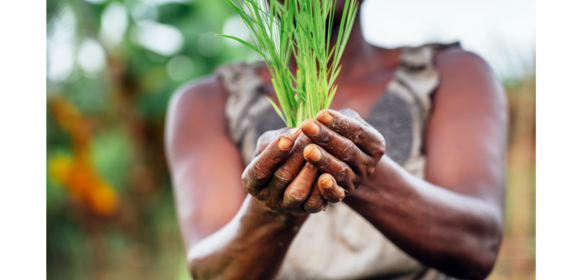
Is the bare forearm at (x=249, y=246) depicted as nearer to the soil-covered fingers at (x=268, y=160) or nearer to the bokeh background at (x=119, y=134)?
the soil-covered fingers at (x=268, y=160)

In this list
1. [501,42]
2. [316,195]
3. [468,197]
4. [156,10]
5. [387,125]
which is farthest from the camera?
[156,10]

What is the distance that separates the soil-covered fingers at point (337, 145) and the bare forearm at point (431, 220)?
0.10 m

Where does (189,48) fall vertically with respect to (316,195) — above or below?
below

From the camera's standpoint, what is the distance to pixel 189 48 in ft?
14.2

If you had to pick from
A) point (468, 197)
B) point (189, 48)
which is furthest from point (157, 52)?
point (468, 197)

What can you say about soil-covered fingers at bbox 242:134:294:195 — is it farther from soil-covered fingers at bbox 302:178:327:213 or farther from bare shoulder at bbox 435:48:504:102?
bare shoulder at bbox 435:48:504:102

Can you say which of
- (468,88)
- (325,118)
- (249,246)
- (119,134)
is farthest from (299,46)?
(119,134)

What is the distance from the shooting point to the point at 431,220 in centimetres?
67

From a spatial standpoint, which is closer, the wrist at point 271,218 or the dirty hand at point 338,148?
the dirty hand at point 338,148

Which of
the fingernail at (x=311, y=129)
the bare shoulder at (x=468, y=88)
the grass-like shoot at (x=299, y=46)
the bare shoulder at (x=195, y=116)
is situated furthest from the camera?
the bare shoulder at (x=195, y=116)

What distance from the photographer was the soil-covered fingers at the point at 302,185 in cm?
48

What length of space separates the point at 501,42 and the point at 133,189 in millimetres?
3873

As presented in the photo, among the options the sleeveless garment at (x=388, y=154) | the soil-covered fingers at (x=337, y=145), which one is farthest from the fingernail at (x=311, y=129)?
the sleeveless garment at (x=388, y=154)
